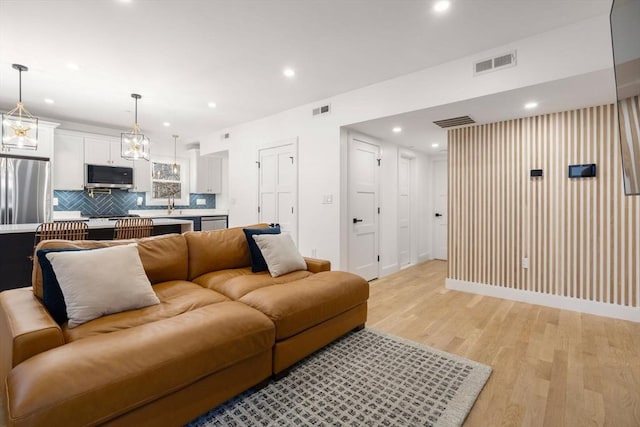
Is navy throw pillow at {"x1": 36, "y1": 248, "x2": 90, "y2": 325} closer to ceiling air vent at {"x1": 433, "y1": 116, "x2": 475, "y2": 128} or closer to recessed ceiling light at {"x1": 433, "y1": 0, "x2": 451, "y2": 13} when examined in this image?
recessed ceiling light at {"x1": 433, "y1": 0, "x2": 451, "y2": 13}

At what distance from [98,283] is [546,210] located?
4.27m

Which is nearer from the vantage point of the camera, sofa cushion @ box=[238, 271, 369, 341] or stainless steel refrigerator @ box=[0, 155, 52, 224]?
sofa cushion @ box=[238, 271, 369, 341]

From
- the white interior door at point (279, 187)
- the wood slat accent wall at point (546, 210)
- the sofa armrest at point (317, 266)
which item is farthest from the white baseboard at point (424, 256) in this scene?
the sofa armrest at point (317, 266)

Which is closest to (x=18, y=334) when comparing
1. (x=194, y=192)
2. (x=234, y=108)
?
(x=234, y=108)

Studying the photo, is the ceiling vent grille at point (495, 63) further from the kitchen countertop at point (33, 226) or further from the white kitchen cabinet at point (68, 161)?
the white kitchen cabinet at point (68, 161)

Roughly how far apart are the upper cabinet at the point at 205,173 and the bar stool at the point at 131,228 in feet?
10.8

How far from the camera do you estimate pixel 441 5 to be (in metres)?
2.26

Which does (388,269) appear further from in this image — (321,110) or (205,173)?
(205,173)

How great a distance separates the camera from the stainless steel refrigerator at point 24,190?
4.34m

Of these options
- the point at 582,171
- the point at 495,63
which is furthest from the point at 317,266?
the point at 582,171

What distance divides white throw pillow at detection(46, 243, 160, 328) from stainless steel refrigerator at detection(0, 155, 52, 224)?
407 cm

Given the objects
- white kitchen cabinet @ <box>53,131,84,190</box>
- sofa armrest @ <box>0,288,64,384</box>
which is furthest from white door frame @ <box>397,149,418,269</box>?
white kitchen cabinet @ <box>53,131,84,190</box>

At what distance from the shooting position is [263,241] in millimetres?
2746

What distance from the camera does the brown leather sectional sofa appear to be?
1132mm
